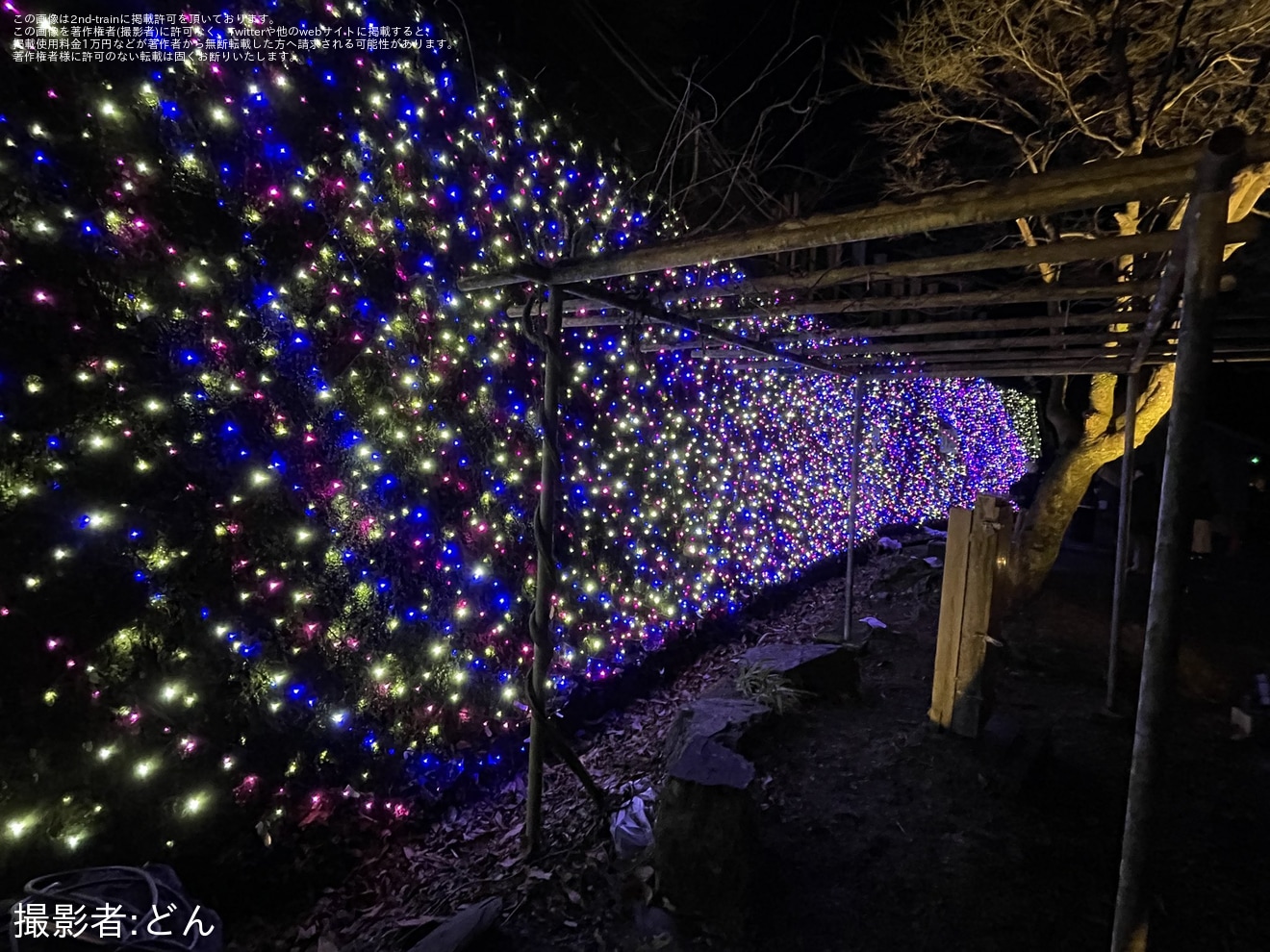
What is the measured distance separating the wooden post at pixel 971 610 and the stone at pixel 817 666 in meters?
0.82

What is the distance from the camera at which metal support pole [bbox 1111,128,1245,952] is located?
1.63 m

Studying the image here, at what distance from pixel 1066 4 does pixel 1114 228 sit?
3.60 metres

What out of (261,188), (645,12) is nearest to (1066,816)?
(261,188)

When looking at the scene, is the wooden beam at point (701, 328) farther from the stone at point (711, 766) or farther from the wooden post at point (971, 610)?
the stone at point (711, 766)

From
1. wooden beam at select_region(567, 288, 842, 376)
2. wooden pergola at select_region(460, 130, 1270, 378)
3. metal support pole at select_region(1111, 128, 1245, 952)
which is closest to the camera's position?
metal support pole at select_region(1111, 128, 1245, 952)

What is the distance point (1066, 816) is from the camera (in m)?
3.48

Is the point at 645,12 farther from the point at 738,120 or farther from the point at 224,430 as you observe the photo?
the point at 224,430

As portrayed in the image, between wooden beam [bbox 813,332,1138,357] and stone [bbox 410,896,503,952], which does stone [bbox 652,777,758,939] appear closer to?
stone [bbox 410,896,503,952]

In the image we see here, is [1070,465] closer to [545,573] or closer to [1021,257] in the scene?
[1021,257]

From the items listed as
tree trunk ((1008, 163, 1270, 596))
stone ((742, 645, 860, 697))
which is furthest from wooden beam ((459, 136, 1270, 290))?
tree trunk ((1008, 163, 1270, 596))

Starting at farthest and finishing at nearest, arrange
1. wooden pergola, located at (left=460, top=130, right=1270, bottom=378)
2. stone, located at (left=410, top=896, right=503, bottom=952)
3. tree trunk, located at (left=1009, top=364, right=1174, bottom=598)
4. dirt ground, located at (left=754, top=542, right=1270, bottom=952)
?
tree trunk, located at (left=1009, top=364, right=1174, bottom=598)
dirt ground, located at (left=754, top=542, right=1270, bottom=952)
stone, located at (left=410, top=896, right=503, bottom=952)
wooden pergola, located at (left=460, top=130, right=1270, bottom=378)

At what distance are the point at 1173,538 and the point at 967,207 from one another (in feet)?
3.99

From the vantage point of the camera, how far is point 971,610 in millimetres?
4336

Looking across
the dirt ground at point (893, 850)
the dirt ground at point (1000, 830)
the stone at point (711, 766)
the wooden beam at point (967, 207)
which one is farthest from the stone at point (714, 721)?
the wooden beam at point (967, 207)
